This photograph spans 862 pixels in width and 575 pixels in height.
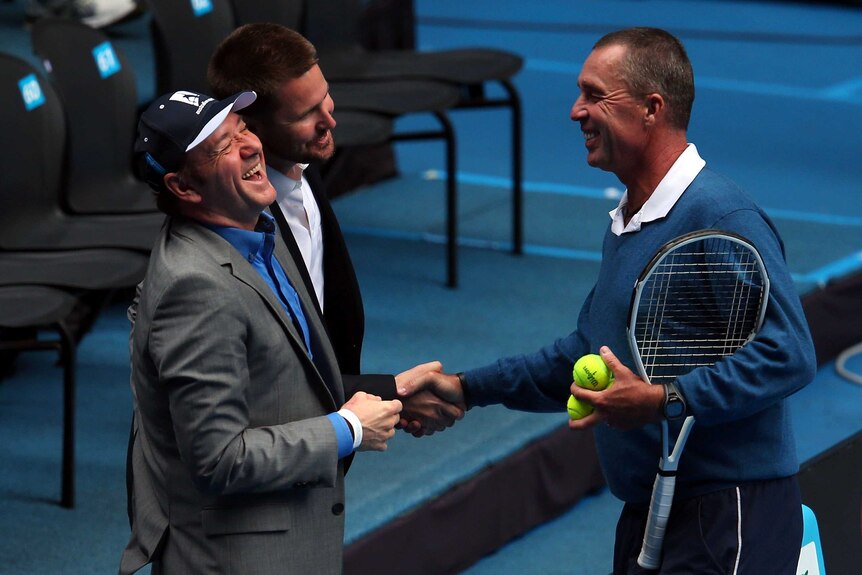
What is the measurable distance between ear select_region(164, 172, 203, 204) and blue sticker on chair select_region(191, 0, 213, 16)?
3.22 meters

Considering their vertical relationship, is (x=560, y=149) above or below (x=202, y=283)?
below

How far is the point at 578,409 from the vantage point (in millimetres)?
2660

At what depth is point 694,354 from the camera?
2.65m

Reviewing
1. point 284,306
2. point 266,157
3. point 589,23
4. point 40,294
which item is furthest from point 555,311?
point 589,23

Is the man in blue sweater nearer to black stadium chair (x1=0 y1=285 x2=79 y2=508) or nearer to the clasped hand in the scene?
the clasped hand

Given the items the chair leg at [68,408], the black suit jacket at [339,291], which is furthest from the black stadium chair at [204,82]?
the black suit jacket at [339,291]

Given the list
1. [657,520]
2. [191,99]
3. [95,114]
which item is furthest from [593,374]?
[95,114]

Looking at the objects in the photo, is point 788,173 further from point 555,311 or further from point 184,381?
point 184,381

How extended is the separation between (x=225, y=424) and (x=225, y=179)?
41cm

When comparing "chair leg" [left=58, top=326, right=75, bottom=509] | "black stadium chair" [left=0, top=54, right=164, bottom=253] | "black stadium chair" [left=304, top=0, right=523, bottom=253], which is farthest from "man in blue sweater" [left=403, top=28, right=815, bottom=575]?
"black stadium chair" [left=304, top=0, right=523, bottom=253]

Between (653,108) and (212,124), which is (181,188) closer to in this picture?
(212,124)

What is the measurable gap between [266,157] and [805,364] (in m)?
1.16

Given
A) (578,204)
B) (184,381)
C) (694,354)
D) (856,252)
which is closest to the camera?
(184,381)

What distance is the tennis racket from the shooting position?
2.57m
